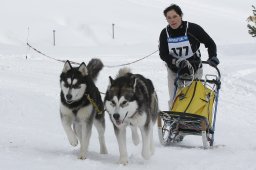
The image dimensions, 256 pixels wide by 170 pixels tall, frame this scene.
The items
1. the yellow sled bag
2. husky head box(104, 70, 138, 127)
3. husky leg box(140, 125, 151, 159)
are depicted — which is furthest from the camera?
the yellow sled bag

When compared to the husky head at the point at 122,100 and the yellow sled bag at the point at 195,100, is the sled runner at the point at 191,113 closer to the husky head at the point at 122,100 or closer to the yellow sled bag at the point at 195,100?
the yellow sled bag at the point at 195,100

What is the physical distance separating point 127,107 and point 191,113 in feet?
4.46

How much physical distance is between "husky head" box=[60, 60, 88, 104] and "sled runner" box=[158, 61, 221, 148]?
47.2 inches

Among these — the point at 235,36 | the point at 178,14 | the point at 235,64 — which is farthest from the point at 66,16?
the point at 178,14

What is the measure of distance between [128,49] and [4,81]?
45.6 ft

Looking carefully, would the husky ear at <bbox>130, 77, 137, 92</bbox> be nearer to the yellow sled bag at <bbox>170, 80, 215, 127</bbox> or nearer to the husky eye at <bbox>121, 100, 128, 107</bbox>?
the husky eye at <bbox>121, 100, 128, 107</bbox>

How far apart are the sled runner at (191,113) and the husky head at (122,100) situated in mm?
1134

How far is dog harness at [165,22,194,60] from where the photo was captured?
6246 mm

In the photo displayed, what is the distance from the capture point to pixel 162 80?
13625 millimetres

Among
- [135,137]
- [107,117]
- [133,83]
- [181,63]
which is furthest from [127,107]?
[107,117]

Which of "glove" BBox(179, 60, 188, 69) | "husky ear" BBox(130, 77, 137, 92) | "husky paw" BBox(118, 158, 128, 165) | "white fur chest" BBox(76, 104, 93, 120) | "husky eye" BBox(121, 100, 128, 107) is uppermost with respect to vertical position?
"glove" BBox(179, 60, 188, 69)

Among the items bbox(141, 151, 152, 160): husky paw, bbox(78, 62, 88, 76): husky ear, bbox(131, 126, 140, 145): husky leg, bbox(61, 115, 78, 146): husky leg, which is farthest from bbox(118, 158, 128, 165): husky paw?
bbox(78, 62, 88, 76): husky ear

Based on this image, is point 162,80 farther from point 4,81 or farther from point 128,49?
point 128,49

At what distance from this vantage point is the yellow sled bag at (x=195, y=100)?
234 inches
